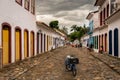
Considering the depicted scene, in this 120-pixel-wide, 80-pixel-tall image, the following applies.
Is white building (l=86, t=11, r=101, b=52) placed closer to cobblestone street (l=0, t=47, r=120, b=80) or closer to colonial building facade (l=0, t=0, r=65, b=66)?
colonial building facade (l=0, t=0, r=65, b=66)

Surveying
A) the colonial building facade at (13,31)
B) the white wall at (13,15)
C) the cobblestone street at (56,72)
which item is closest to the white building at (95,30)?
the colonial building facade at (13,31)

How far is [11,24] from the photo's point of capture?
1838 cm

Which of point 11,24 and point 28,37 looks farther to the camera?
point 28,37

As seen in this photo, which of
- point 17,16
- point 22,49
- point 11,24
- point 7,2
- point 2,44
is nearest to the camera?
point 2,44

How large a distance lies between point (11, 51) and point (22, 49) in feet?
13.0

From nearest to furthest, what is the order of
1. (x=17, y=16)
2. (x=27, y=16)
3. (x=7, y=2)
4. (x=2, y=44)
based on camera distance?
1. (x=2, y=44)
2. (x=7, y=2)
3. (x=17, y=16)
4. (x=27, y=16)

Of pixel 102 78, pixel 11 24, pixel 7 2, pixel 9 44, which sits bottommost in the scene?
pixel 102 78

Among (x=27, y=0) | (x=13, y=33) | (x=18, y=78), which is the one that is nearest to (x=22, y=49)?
(x=13, y=33)

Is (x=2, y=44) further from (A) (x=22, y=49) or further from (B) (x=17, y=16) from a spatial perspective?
(A) (x=22, y=49)

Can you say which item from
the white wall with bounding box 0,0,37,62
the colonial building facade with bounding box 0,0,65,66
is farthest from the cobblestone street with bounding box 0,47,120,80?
the white wall with bounding box 0,0,37,62

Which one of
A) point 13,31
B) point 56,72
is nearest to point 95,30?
point 13,31

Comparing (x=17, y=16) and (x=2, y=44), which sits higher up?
(x=17, y=16)

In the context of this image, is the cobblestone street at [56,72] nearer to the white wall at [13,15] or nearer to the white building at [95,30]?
the white wall at [13,15]

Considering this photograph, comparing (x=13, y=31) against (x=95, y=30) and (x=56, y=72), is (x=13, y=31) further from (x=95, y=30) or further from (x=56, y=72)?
(x=95, y=30)
